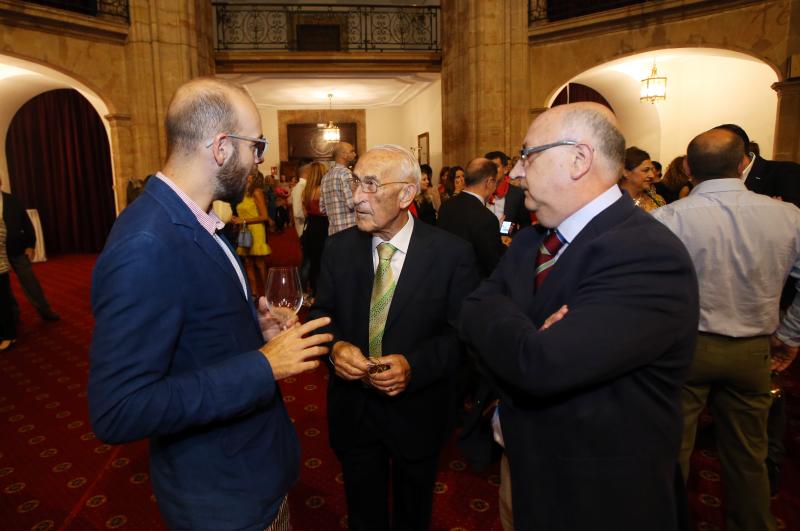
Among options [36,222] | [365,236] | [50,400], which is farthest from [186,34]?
Result: [365,236]

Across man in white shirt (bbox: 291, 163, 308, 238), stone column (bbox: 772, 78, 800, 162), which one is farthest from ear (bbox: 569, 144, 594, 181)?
stone column (bbox: 772, 78, 800, 162)

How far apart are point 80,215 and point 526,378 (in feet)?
47.2

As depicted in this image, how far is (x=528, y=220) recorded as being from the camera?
195 inches

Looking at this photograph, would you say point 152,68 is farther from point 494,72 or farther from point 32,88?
point 494,72

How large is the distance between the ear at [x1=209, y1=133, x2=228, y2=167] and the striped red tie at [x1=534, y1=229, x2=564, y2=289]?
840 millimetres

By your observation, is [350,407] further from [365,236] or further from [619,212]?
[619,212]

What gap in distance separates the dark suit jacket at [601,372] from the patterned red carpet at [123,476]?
1.49 m

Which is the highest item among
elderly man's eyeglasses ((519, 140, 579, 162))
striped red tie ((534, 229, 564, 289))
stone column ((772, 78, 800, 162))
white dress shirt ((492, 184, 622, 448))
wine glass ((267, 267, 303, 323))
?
stone column ((772, 78, 800, 162))

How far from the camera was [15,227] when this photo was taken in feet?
18.0

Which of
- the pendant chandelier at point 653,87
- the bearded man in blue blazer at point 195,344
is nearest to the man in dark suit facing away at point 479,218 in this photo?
the bearded man in blue blazer at point 195,344

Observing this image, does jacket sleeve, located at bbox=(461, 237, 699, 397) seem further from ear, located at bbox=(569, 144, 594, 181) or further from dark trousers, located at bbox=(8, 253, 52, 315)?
dark trousers, located at bbox=(8, 253, 52, 315)

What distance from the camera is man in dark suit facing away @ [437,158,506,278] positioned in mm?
3617

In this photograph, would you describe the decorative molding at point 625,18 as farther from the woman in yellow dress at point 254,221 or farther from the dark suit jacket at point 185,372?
the dark suit jacket at point 185,372

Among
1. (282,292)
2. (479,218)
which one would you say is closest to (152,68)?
(479,218)
